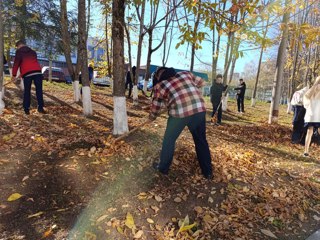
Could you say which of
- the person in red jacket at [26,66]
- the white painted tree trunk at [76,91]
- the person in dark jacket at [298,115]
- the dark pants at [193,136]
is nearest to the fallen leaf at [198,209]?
the dark pants at [193,136]

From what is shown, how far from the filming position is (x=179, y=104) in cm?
350

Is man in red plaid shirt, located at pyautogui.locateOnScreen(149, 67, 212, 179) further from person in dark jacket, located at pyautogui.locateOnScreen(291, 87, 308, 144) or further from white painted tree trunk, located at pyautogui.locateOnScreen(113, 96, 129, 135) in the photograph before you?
person in dark jacket, located at pyautogui.locateOnScreen(291, 87, 308, 144)

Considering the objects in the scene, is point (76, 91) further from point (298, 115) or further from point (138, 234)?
point (138, 234)

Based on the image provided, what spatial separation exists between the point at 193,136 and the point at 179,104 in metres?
0.54

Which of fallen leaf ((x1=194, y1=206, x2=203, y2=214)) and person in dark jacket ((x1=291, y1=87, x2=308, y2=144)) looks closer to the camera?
fallen leaf ((x1=194, y1=206, x2=203, y2=214))

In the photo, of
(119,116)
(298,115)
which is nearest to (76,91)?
(119,116)

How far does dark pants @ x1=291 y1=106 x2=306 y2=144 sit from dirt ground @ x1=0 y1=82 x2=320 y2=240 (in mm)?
1760

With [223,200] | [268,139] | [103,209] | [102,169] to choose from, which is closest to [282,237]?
[223,200]

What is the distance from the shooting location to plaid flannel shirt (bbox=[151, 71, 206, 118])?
11.5 ft

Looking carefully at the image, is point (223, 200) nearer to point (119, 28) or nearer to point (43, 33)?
point (119, 28)

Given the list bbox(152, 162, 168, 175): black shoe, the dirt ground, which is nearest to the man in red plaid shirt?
bbox(152, 162, 168, 175): black shoe

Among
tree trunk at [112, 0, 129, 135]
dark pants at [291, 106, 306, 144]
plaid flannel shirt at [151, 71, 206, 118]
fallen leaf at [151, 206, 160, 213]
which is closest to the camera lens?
fallen leaf at [151, 206, 160, 213]

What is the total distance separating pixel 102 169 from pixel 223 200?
5.85 feet

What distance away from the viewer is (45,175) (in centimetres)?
377
